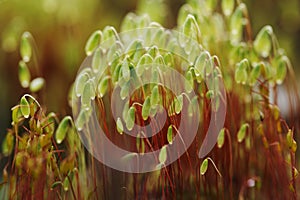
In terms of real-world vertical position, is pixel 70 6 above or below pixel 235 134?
above

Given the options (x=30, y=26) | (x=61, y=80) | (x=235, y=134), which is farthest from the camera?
(x=30, y=26)

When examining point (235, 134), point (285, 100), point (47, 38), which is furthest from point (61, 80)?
point (235, 134)

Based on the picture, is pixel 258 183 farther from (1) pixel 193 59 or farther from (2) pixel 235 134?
(1) pixel 193 59

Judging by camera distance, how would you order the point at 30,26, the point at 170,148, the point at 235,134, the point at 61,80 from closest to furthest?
the point at 170,148 → the point at 235,134 → the point at 61,80 → the point at 30,26

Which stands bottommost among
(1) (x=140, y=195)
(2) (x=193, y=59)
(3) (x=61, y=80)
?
(1) (x=140, y=195)

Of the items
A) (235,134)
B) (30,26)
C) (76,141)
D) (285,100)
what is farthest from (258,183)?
(30,26)

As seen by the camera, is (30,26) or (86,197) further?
(30,26)
